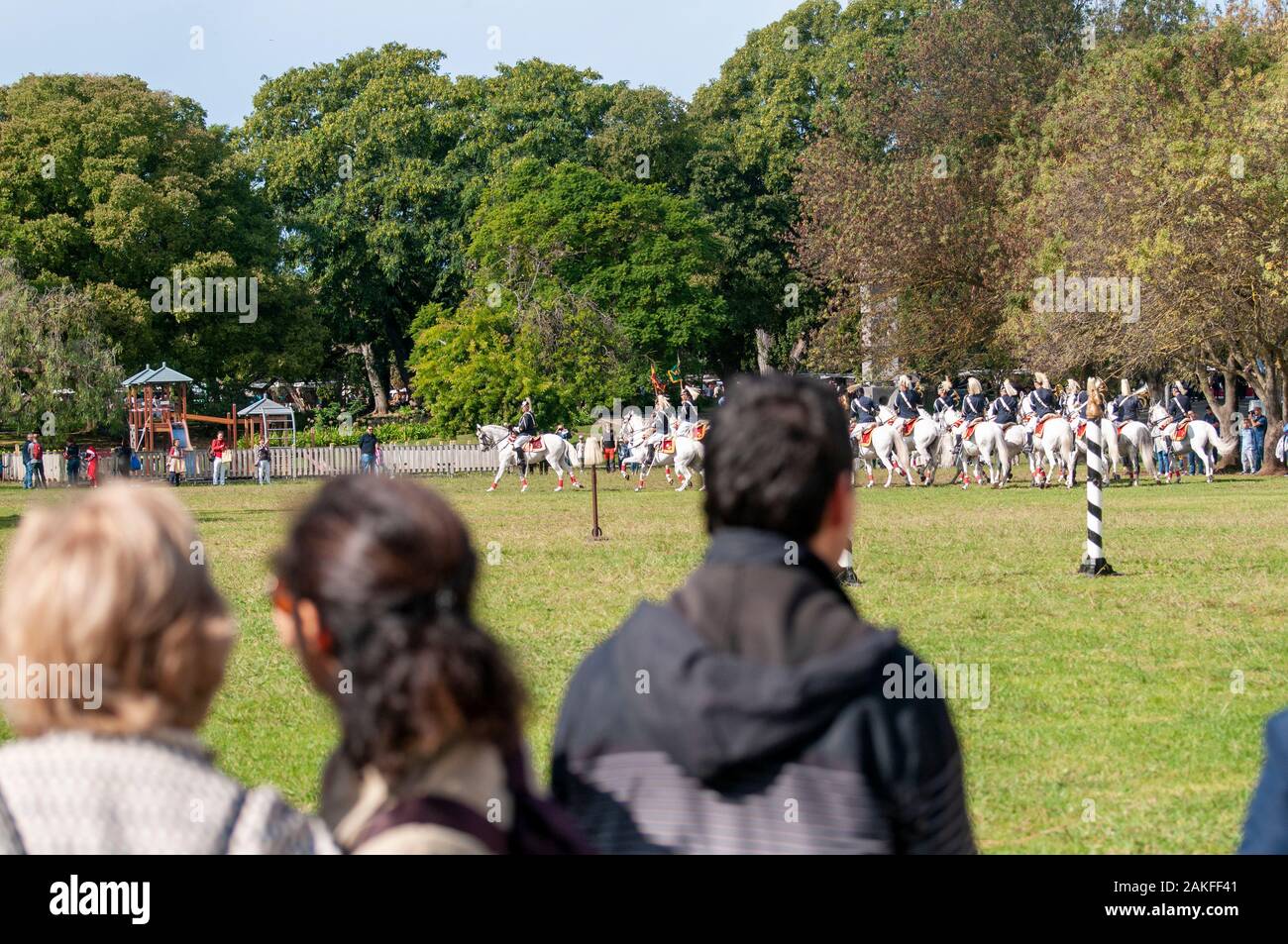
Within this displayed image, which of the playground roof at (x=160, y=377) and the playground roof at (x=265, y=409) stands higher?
the playground roof at (x=160, y=377)

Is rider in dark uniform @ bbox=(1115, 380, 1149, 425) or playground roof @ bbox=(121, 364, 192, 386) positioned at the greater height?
playground roof @ bbox=(121, 364, 192, 386)

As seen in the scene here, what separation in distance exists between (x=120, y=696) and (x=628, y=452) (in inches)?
1627

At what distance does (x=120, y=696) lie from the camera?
2.44 m

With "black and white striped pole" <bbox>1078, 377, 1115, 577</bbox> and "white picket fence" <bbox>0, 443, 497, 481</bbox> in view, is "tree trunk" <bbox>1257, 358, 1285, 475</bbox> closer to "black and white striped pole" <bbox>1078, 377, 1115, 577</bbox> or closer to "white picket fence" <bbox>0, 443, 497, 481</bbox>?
"white picket fence" <bbox>0, 443, 497, 481</bbox>

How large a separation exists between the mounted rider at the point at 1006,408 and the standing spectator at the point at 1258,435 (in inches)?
423

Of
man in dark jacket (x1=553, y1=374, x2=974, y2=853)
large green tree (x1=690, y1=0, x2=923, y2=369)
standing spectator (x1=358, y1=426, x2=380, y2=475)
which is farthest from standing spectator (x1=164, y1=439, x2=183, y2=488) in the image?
man in dark jacket (x1=553, y1=374, x2=974, y2=853)

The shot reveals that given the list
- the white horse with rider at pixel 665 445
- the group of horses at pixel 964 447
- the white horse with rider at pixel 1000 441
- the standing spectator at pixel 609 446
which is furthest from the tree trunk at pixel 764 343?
the white horse with rider at pixel 1000 441

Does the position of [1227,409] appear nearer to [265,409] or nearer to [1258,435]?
[1258,435]

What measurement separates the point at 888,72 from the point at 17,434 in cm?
3484

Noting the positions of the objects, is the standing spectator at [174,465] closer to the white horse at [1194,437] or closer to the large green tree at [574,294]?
the large green tree at [574,294]

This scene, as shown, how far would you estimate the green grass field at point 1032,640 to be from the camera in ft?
25.8

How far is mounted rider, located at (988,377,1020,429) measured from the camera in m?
37.5

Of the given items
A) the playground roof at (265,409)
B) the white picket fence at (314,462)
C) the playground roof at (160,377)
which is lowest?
the white picket fence at (314,462)

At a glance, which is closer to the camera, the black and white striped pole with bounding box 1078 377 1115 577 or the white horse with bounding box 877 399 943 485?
the black and white striped pole with bounding box 1078 377 1115 577
